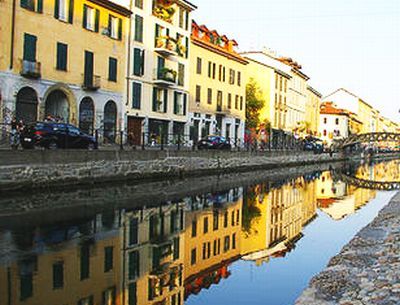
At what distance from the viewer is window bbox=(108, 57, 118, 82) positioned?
45.6 metres

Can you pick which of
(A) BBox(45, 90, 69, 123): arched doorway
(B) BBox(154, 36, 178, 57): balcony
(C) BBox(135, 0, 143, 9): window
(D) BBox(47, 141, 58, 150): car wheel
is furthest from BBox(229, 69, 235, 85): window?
(D) BBox(47, 141, 58, 150): car wheel

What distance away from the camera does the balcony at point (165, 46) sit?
5184 cm

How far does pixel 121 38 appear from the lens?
46.9 m

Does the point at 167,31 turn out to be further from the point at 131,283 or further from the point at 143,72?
the point at 131,283

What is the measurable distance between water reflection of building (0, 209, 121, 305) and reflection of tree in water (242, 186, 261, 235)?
6328mm

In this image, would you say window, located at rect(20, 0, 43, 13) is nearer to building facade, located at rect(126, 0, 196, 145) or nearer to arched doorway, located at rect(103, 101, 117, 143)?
→ arched doorway, located at rect(103, 101, 117, 143)

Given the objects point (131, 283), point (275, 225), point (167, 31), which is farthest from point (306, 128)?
point (131, 283)

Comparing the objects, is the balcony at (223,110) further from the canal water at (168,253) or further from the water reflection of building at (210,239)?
the canal water at (168,253)

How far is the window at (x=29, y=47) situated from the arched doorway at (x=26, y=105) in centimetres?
207

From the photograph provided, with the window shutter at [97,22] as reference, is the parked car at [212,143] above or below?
below

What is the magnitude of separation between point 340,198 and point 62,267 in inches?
1030

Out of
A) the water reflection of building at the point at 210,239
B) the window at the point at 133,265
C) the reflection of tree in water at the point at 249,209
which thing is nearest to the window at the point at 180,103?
the reflection of tree in water at the point at 249,209

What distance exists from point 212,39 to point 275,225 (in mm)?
45387

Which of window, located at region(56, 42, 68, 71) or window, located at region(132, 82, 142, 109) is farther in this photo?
window, located at region(132, 82, 142, 109)
